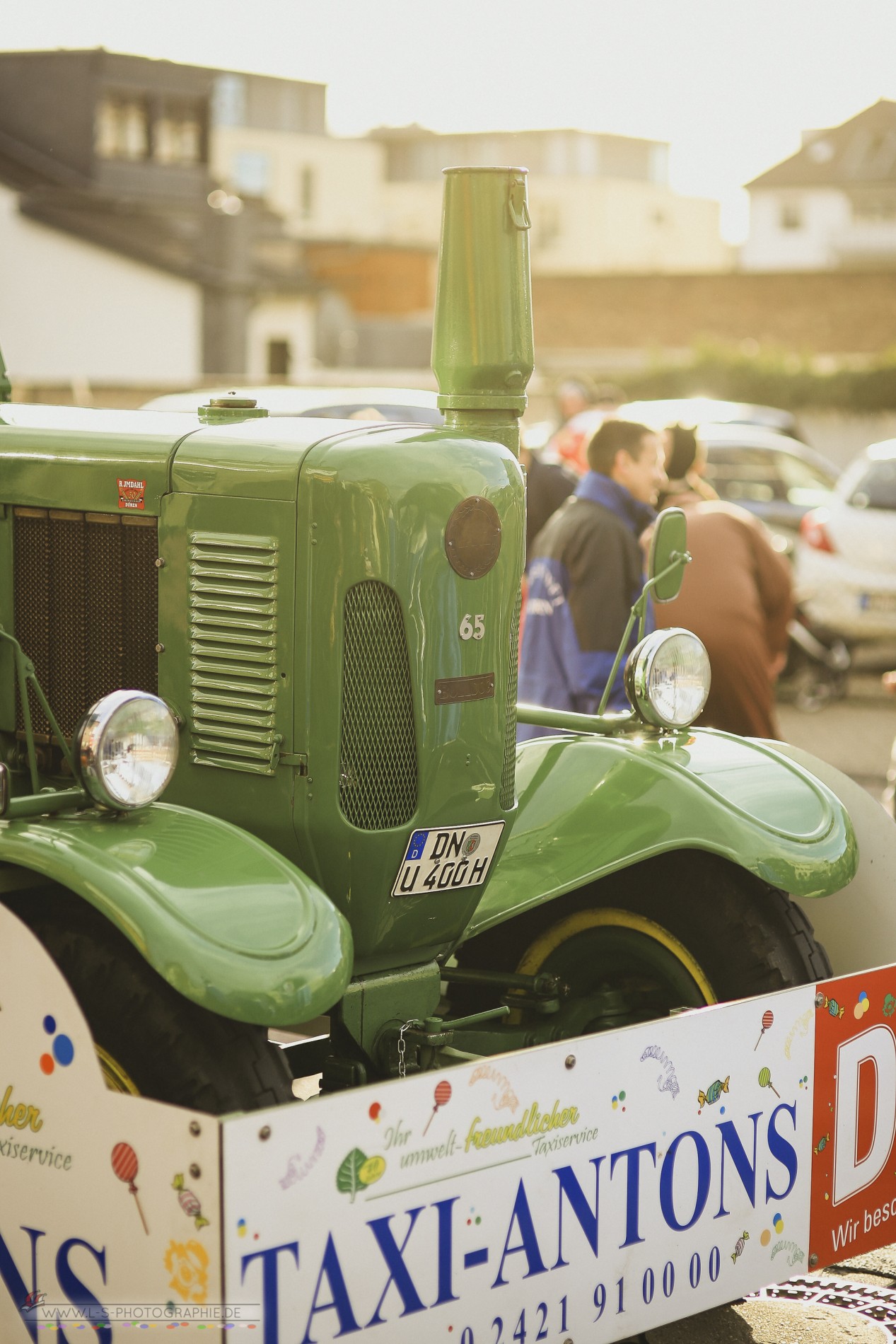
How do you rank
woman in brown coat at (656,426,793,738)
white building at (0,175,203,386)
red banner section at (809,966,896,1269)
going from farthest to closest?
white building at (0,175,203,386) < woman in brown coat at (656,426,793,738) < red banner section at (809,966,896,1269)

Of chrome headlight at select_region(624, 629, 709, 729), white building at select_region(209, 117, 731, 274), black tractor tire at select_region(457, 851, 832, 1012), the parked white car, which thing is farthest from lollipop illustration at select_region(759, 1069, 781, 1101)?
white building at select_region(209, 117, 731, 274)

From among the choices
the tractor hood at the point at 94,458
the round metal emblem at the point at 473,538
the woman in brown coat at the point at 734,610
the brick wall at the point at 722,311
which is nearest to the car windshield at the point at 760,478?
the woman in brown coat at the point at 734,610

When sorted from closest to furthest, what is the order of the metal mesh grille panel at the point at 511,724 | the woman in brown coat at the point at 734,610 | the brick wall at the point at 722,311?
the metal mesh grille panel at the point at 511,724
the woman in brown coat at the point at 734,610
the brick wall at the point at 722,311

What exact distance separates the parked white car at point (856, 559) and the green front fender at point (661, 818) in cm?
912

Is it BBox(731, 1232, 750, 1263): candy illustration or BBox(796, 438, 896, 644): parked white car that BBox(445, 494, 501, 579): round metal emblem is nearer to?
BBox(731, 1232, 750, 1263): candy illustration

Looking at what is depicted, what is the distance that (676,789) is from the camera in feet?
13.6

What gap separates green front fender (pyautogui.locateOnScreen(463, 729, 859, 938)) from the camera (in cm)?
403

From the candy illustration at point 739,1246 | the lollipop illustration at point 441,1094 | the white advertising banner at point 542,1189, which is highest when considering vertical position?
the lollipop illustration at point 441,1094

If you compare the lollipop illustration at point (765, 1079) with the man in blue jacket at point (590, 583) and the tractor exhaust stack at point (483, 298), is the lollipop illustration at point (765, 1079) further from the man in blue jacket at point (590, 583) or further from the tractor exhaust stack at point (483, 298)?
the man in blue jacket at point (590, 583)

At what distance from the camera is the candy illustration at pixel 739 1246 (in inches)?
141

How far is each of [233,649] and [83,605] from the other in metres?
0.48

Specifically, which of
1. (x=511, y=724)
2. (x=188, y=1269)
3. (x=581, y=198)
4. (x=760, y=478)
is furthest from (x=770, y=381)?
(x=581, y=198)

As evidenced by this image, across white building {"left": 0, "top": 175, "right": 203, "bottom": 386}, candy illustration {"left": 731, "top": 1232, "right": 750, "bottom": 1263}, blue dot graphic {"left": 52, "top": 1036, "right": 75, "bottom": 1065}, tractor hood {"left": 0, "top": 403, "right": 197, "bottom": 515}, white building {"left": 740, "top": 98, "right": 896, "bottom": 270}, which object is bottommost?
candy illustration {"left": 731, "top": 1232, "right": 750, "bottom": 1263}

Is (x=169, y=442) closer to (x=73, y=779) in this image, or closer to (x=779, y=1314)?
(x=73, y=779)
